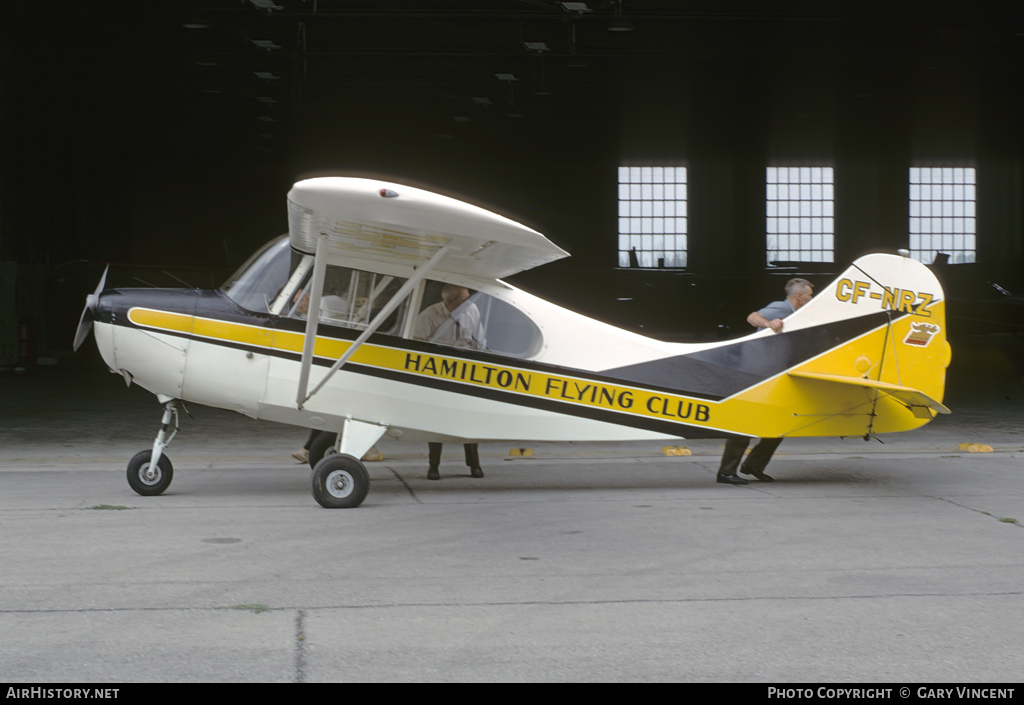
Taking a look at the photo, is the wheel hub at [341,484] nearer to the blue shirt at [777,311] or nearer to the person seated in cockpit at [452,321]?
the person seated in cockpit at [452,321]

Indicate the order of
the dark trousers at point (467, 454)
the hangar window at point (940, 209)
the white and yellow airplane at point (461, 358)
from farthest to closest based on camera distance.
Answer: the hangar window at point (940, 209) < the dark trousers at point (467, 454) < the white and yellow airplane at point (461, 358)

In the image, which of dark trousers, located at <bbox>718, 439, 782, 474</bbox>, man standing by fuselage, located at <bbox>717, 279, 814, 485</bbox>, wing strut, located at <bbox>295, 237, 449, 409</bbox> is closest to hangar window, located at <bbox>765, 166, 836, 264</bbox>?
man standing by fuselage, located at <bbox>717, 279, 814, 485</bbox>

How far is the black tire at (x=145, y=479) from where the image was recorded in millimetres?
7602

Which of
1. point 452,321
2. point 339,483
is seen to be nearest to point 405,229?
point 452,321

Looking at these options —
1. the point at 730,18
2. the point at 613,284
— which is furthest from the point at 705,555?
the point at 613,284

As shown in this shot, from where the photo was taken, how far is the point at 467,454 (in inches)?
358

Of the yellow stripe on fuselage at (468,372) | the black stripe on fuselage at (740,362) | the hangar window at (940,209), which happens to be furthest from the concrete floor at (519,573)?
the hangar window at (940,209)

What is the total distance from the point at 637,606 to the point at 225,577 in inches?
88.1

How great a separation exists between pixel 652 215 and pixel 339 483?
3455 cm

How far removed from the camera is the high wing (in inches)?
239

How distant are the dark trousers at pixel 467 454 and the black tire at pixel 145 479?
237 centimetres

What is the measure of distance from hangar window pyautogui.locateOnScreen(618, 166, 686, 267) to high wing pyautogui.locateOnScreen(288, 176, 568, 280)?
3288cm

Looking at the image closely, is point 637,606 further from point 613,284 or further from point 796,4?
point 613,284

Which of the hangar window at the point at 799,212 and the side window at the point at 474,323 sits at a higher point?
the hangar window at the point at 799,212
